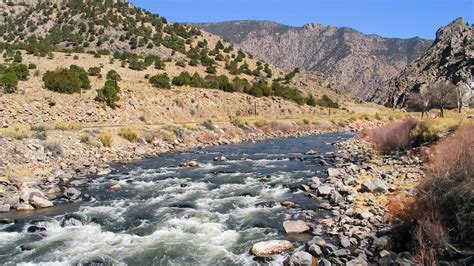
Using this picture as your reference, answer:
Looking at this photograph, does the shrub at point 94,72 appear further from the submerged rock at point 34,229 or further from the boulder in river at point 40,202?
the submerged rock at point 34,229

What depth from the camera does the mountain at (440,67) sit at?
128375 millimetres

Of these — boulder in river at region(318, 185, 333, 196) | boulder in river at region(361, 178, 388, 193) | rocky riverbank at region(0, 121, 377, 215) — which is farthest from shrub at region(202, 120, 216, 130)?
boulder in river at region(361, 178, 388, 193)

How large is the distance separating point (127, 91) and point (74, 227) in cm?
4466

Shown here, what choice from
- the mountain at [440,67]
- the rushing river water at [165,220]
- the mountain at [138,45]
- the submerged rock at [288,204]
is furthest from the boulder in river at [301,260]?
the mountain at [440,67]

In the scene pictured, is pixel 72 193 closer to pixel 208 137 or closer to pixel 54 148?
pixel 54 148

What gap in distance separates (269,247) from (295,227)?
2200mm

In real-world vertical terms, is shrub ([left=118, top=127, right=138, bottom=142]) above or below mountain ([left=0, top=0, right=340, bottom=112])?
below

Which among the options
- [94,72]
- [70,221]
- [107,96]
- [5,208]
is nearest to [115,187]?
[5,208]

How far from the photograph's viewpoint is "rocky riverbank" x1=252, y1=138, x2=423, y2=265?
12.6 m

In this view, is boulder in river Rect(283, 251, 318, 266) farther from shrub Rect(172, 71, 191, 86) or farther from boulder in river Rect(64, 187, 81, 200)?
shrub Rect(172, 71, 191, 86)

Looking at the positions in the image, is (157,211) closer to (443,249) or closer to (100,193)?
(100,193)

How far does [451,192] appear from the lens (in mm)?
11648

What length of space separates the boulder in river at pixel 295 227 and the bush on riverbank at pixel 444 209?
12.6 ft

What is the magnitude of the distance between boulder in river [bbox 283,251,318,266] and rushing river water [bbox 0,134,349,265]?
61 cm
